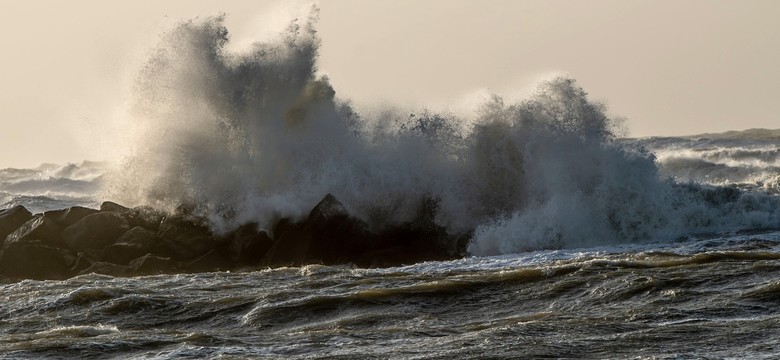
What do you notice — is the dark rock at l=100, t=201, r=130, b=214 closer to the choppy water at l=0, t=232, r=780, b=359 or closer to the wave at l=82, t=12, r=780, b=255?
the wave at l=82, t=12, r=780, b=255

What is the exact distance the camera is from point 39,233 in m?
19.8

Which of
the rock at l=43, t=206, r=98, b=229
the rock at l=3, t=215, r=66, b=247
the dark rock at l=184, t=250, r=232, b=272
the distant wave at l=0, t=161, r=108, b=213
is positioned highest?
the distant wave at l=0, t=161, r=108, b=213

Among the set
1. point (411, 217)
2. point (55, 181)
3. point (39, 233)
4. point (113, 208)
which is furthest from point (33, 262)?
point (55, 181)

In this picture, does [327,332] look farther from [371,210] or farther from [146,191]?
[146,191]

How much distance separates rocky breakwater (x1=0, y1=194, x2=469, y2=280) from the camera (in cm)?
1880

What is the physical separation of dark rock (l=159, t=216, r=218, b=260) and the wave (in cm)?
35

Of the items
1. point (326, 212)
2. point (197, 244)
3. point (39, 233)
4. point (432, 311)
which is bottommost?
point (432, 311)

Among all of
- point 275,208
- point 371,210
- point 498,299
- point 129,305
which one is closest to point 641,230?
point 371,210

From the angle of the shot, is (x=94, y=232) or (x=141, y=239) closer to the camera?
(x=141, y=239)

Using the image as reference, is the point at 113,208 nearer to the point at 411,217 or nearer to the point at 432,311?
the point at 411,217

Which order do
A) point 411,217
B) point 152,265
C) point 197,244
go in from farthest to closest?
point 411,217
point 197,244
point 152,265

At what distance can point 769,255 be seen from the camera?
14.8 meters

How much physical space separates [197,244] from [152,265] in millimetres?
912

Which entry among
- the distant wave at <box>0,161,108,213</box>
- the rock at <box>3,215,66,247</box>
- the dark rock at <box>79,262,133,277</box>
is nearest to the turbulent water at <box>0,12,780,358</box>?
the dark rock at <box>79,262,133,277</box>
